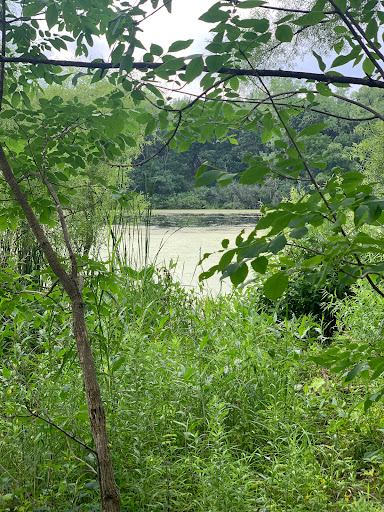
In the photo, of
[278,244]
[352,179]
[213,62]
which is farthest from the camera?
[213,62]

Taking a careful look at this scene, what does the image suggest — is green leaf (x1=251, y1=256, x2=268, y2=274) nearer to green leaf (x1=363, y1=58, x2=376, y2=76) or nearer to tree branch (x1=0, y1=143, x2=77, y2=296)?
tree branch (x1=0, y1=143, x2=77, y2=296)

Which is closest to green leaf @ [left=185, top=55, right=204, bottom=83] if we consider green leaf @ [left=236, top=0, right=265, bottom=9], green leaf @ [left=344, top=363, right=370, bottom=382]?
green leaf @ [left=236, top=0, right=265, bottom=9]

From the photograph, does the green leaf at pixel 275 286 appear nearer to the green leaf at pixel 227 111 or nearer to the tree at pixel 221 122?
the tree at pixel 221 122

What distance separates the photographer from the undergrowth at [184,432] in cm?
130

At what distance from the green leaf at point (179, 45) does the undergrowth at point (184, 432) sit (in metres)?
0.61

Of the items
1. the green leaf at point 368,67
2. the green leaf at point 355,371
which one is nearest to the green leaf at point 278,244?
the green leaf at point 355,371

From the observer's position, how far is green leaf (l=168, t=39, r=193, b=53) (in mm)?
772

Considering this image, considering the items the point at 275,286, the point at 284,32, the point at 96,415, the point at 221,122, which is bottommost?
the point at 96,415

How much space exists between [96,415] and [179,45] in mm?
827

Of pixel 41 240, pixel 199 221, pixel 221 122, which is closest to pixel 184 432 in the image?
pixel 41 240

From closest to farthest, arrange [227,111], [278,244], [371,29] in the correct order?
[278,244] < [371,29] < [227,111]

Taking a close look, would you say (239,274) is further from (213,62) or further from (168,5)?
(168,5)

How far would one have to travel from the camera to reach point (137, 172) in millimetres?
14812

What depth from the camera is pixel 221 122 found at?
1120 mm
